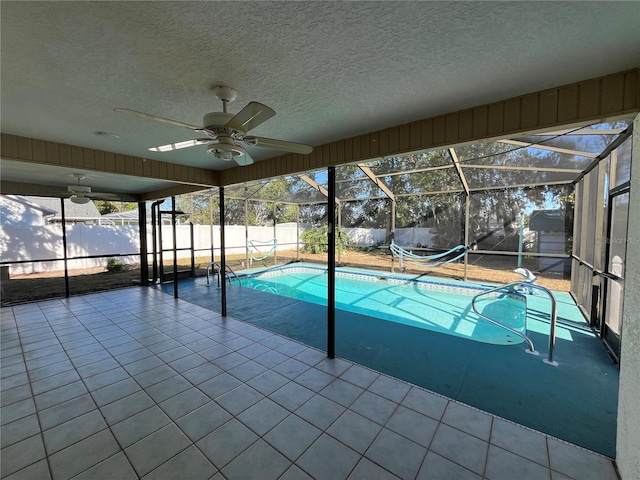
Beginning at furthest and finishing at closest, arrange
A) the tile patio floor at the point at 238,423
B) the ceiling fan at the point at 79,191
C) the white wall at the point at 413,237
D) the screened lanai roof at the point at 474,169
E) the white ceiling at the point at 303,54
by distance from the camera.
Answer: the white wall at the point at 413,237 < the ceiling fan at the point at 79,191 < the screened lanai roof at the point at 474,169 < the tile patio floor at the point at 238,423 < the white ceiling at the point at 303,54

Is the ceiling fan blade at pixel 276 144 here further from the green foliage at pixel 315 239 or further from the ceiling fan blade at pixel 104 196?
the green foliage at pixel 315 239

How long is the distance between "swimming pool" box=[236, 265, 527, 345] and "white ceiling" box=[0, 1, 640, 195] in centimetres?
305

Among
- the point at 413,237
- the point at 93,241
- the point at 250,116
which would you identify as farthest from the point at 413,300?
the point at 93,241

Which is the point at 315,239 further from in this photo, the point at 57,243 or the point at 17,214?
the point at 17,214

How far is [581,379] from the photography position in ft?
7.75

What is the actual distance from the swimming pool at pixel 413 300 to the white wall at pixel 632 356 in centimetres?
182

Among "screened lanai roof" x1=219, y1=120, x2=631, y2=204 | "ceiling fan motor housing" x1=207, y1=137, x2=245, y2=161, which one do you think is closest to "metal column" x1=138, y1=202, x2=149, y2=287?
"screened lanai roof" x1=219, y1=120, x2=631, y2=204

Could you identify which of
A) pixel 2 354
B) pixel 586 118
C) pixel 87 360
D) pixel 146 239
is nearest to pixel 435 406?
pixel 586 118

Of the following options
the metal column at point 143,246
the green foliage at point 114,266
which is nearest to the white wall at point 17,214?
the green foliage at point 114,266

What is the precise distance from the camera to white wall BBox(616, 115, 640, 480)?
135 cm

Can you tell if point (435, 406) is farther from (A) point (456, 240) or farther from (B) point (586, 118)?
(A) point (456, 240)

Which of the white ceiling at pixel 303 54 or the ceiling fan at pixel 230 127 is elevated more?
the white ceiling at pixel 303 54

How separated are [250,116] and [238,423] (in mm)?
2006

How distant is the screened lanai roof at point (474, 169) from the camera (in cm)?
327
